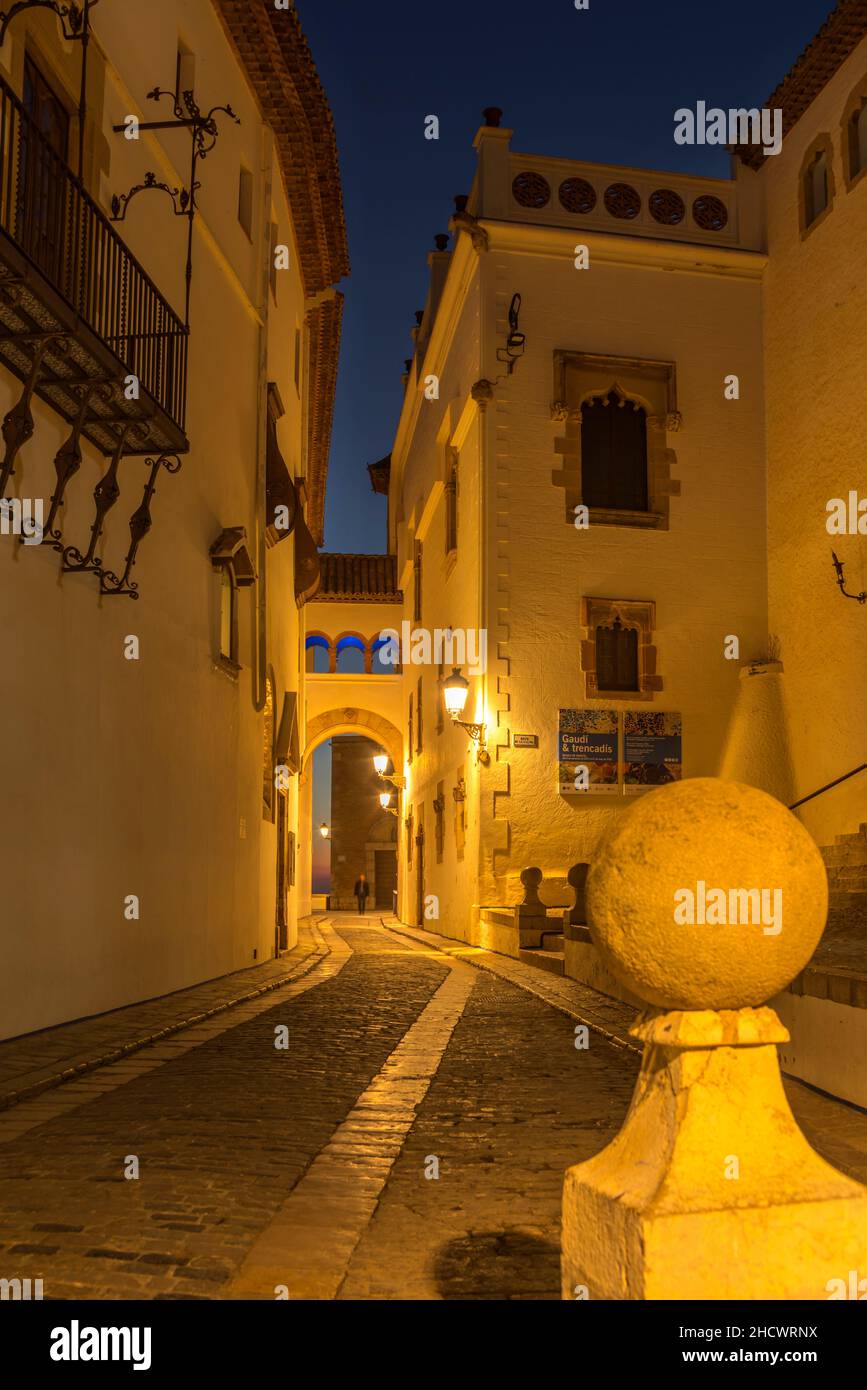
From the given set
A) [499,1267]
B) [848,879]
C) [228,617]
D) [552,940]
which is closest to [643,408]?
[228,617]

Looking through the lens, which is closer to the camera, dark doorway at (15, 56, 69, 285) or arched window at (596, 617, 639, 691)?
dark doorway at (15, 56, 69, 285)

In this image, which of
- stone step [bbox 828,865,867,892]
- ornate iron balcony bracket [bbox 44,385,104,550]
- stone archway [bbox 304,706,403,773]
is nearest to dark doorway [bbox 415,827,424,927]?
stone archway [bbox 304,706,403,773]

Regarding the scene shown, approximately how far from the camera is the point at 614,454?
19.8 m

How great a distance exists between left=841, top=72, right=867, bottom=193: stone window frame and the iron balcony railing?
36.0 ft

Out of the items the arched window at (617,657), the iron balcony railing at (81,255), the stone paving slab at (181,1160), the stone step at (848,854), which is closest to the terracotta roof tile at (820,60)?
the arched window at (617,657)

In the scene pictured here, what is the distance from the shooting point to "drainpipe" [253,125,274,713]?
1590 cm

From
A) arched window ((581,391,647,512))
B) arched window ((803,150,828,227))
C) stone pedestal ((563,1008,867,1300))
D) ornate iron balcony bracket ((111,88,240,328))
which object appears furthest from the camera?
arched window ((581,391,647,512))

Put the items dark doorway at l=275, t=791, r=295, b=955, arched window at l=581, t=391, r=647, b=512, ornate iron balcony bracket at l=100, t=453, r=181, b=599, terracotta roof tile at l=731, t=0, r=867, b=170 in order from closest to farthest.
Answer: ornate iron balcony bracket at l=100, t=453, r=181, b=599 < terracotta roof tile at l=731, t=0, r=867, b=170 < dark doorway at l=275, t=791, r=295, b=955 < arched window at l=581, t=391, r=647, b=512

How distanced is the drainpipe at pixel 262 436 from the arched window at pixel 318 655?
58.6 feet

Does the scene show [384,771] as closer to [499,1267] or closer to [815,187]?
[815,187]

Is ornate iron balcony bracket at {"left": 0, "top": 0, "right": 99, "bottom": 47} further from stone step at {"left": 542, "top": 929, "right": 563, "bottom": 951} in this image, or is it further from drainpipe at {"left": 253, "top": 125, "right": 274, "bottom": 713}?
stone step at {"left": 542, "top": 929, "right": 563, "bottom": 951}

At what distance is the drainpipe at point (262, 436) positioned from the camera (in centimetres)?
1590

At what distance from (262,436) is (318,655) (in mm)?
18862

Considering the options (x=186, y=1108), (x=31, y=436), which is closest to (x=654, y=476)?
(x=31, y=436)
